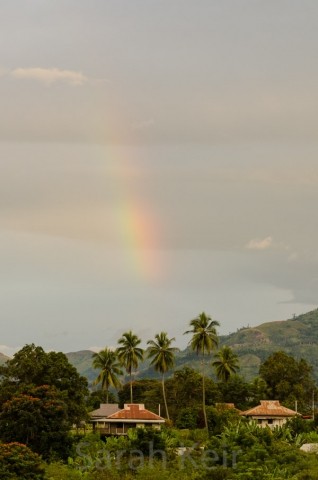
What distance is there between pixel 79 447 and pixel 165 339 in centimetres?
5235

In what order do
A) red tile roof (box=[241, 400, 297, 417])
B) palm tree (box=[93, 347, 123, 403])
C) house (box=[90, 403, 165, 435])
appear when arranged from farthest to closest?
palm tree (box=[93, 347, 123, 403]) < red tile roof (box=[241, 400, 297, 417]) < house (box=[90, 403, 165, 435])

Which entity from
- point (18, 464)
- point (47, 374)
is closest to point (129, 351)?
point (47, 374)

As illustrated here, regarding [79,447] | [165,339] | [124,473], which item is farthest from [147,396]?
[124,473]

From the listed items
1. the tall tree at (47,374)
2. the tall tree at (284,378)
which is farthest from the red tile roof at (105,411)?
the tall tree at (284,378)

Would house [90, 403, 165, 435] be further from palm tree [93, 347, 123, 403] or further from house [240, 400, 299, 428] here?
palm tree [93, 347, 123, 403]

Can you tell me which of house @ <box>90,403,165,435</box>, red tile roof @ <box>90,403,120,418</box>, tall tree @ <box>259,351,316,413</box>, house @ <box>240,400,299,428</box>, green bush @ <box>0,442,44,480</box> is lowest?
green bush @ <box>0,442,44,480</box>

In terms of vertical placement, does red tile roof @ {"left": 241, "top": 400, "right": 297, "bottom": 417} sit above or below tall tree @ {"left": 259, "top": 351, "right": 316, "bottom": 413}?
below

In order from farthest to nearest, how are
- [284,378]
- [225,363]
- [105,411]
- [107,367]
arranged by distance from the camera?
[225,363] → [284,378] → [107,367] → [105,411]

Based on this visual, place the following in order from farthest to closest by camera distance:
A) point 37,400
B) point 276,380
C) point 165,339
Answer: point 276,380 → point 165,339 → point 37,400

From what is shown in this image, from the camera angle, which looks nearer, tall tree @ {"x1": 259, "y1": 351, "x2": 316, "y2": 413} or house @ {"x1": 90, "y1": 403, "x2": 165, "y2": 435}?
house @ {"x1": 90, "y1": 403, "x2": 165, "y2": 435}

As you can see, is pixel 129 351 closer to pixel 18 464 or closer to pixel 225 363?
pixel 225 363

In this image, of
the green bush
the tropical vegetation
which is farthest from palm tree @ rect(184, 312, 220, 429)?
the green bush

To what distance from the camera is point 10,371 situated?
3497 inches

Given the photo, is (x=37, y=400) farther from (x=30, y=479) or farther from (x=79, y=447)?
(x=30, y=479)
